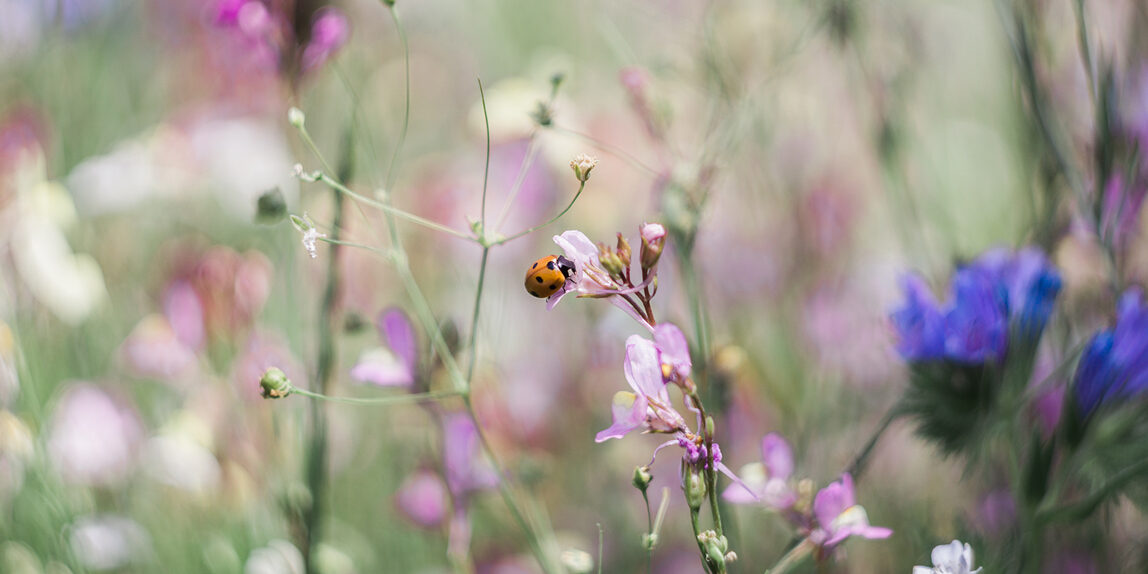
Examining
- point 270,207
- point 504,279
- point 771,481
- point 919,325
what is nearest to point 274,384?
point 270,207

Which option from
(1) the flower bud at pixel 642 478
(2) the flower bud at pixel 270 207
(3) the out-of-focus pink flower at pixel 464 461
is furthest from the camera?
(3) the out-of-focus pink flower at pixel 464 461

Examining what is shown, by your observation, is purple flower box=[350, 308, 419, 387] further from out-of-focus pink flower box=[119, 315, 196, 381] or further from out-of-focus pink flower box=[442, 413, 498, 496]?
out-of-focus pink flower box=[119, 315, 196, 381]

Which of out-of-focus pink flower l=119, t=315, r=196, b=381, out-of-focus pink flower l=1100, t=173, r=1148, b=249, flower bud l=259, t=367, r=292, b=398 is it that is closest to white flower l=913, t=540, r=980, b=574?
flower bud l=259, t=367, r=292, b=398

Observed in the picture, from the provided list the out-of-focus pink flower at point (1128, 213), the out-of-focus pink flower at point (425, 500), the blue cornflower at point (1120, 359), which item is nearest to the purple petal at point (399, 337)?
the out-of-focus pink flower at point (425, 500)

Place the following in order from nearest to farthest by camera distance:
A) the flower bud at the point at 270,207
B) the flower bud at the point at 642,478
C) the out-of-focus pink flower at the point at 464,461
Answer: the flower bud at the point at 642,478 → the flower bud at the point at 270,207 → the out-of-focus pink flower at the point at 464,461

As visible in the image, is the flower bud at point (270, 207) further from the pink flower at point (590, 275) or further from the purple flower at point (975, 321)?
the purple flower at point (975, 321)
